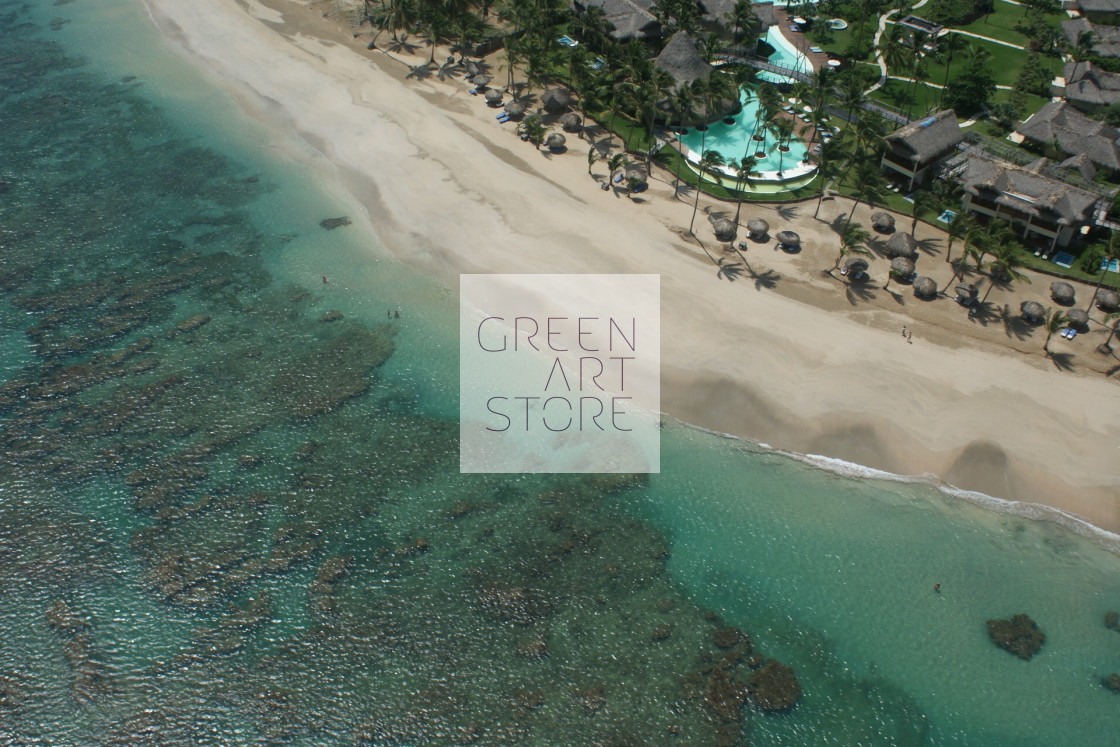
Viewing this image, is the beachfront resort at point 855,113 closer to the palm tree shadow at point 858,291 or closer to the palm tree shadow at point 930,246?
the palm tree shadow at point 858,291

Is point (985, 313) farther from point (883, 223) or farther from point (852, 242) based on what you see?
point (883, 223)

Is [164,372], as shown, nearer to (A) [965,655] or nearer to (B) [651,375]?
(B) [651,375]

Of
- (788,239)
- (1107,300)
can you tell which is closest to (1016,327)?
(1107,300)

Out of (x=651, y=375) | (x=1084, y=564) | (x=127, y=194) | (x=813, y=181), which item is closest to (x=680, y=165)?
(x=813, y=181)

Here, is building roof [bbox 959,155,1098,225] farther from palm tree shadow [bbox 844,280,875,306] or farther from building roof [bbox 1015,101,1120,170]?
palm tree shadow [bbox 844,280,875,306]

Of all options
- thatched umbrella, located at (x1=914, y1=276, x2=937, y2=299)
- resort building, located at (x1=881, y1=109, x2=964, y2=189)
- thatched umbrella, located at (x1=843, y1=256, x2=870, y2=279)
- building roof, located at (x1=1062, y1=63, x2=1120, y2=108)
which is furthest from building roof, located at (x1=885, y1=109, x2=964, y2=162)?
building roof, located at (x1=1062, y1=63, x2=1120, y2=108)

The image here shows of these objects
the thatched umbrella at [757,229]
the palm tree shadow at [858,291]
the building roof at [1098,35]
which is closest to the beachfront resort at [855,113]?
the thatched umbrella at [757,229]
